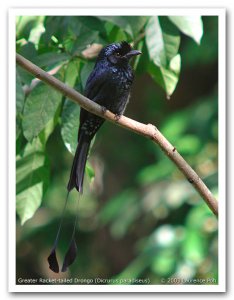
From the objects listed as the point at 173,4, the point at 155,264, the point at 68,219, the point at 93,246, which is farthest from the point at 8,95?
the point at 93,246

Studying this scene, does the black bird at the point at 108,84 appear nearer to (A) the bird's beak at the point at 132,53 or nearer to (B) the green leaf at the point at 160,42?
(A) the bird's beak at the point at 132,53

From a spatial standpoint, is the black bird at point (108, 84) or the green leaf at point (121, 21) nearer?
the green leaf at point (121, 21)

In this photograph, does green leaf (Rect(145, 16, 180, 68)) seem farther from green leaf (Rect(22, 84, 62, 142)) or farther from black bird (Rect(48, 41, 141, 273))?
green leaf (Rect(22, 84, 62, 142))

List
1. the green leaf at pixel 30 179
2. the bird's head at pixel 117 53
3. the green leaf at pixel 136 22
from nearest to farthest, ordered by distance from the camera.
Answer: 1. the green leaf at pixel 136 22
2. the green leaf at pixel 30 179
3. the bird's head at pixel 117 53

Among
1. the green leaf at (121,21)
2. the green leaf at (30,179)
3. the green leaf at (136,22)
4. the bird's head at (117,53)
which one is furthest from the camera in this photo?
the bird's head at (117,53)

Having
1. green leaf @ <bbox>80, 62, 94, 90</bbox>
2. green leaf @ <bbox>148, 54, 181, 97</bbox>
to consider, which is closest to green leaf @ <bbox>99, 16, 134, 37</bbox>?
green leaf @ <bbox>80, 62, 94, 90</bbox>

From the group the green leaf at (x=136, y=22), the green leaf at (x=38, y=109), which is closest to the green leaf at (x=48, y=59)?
the green leaf at (x=38, y=109)

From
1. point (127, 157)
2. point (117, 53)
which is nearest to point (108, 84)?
point (117, 53)

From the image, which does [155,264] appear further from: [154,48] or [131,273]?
[154,48]
